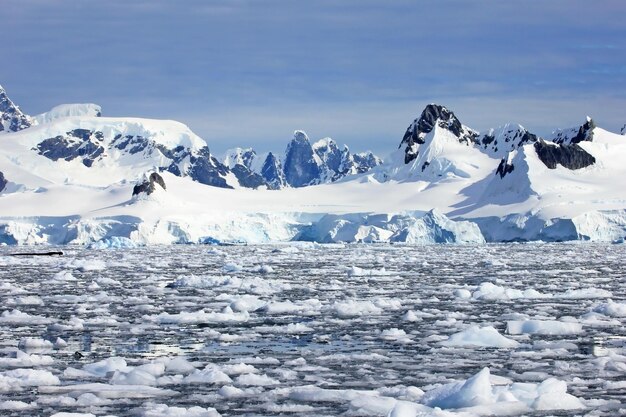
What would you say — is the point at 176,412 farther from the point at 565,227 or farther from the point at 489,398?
the point at 565,227

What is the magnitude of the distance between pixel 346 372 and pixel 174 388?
8.04ft

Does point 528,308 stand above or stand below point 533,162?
below

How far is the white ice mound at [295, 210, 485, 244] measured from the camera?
88750 millimetres

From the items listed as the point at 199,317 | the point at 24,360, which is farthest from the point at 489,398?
the point at 199,317

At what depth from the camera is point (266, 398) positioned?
10984mm

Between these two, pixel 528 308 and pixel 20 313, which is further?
pixel 528 308

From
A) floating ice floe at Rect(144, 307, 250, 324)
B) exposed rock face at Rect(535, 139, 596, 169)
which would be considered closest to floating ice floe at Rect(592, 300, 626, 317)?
floating ice floe at Rect(144, 307, 250, 324)

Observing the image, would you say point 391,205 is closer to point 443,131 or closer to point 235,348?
point 443,131

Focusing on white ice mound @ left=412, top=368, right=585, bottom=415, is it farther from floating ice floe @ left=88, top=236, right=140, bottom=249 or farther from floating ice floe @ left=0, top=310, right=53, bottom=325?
floating ice floe @ left=88, top=236, right=140, bottom=249

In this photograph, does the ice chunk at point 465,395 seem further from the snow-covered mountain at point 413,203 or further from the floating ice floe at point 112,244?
the snow-covered mountain at point 413,203

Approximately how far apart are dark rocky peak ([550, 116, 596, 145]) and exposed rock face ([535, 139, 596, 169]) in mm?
9544

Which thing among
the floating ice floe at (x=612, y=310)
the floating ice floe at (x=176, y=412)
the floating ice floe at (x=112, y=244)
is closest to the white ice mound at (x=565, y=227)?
the floating ice floe at (x=112, y=244)

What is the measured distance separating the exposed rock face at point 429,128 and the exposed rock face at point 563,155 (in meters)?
33.6

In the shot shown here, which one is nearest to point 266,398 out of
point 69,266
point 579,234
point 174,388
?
point 174,388
